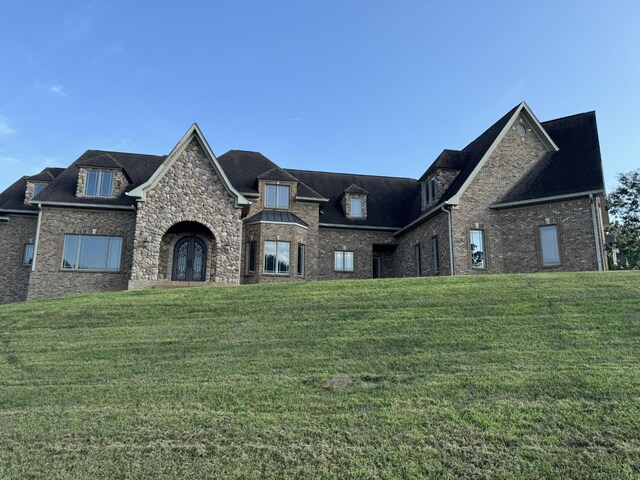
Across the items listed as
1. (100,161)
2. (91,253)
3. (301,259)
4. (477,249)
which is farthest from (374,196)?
(91,253)

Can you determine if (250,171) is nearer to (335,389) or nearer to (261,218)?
(261,218)

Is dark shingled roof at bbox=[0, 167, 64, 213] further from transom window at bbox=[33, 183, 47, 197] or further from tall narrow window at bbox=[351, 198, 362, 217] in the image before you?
tall narrow window at bbox=[351, 198, 362, 217]

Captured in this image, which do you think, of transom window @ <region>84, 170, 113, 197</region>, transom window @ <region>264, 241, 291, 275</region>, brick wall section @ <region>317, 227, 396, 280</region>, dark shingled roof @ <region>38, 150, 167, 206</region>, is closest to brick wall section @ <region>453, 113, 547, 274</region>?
brick wall section @ <region>317, 227, 396, 280</region>

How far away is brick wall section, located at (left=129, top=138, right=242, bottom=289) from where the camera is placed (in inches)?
811

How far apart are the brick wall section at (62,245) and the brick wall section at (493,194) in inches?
589

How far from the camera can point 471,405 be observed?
6.73m

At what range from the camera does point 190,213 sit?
21.2 metres

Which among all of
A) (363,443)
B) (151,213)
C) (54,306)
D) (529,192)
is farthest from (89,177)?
(363,443)

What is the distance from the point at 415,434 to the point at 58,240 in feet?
68.8

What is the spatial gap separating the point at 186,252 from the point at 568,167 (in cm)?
1741

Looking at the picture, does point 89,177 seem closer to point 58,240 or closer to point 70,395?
point 58,240

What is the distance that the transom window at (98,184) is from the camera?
23.3 meters

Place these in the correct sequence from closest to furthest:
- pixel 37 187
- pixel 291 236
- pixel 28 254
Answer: pixel 291 236 < pixel 28 254 < pixel 37 187

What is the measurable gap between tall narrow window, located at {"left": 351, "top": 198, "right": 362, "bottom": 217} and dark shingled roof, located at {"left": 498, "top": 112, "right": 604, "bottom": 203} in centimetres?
853
